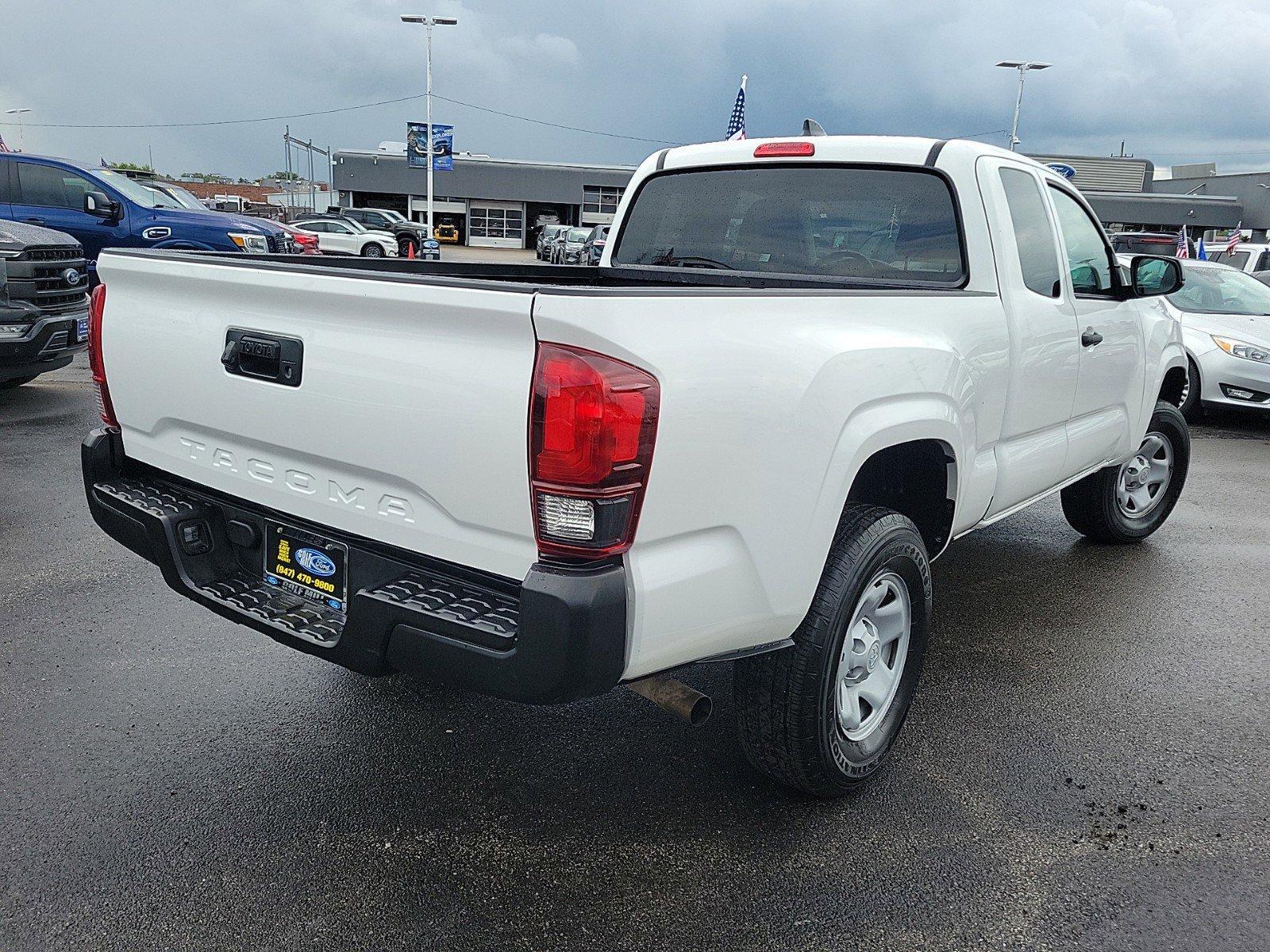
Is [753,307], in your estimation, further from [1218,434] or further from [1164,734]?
[1218,434]

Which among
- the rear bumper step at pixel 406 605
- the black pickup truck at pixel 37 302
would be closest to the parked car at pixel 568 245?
the black pickup truck at pixel 37 302

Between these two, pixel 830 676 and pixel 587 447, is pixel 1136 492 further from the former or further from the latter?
pixel 587 447

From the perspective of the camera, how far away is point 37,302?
7852 mm

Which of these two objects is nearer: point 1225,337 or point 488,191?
point 1225,337

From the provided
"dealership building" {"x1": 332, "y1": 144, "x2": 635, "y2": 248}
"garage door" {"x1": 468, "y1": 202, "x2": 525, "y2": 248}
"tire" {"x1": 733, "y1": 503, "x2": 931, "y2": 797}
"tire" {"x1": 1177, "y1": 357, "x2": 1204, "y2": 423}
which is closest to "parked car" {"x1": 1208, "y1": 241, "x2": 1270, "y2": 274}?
"tire" {"x1": 1177, "y1": 357, "x2": 1204, "y2": 423}

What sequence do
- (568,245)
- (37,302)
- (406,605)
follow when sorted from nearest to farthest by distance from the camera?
1. (406,605)
2. (37,302)
3. (568,245)

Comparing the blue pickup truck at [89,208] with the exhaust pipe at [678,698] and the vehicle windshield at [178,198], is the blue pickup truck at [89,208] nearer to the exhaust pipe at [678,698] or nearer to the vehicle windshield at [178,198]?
the vehicle windshield at [178,198]

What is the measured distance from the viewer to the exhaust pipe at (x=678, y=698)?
2596mm

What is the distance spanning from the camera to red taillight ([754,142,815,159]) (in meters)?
4.03

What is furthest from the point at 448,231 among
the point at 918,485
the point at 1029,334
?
the point at 918,485

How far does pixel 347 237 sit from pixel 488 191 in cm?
2478

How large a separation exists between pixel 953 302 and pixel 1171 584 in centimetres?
290

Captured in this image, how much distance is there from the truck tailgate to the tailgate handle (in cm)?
2

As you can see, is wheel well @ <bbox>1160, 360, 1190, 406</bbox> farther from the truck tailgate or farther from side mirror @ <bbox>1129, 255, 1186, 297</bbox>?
the truck tailgate
